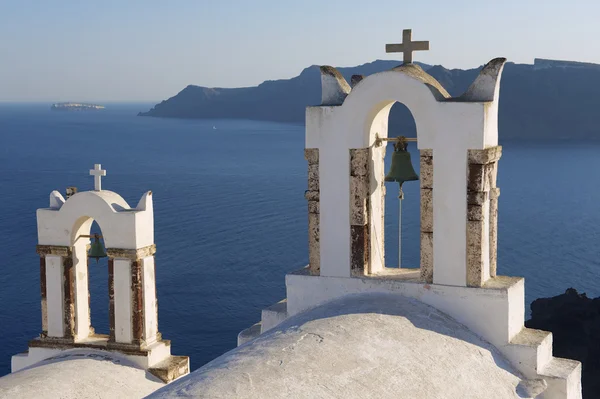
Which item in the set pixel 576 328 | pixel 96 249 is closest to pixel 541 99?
pixel 576 328

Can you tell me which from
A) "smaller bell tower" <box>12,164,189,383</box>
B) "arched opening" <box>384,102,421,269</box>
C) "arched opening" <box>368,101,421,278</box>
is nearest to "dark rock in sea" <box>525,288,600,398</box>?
"arched opening" <box>368,101,421,278</box>

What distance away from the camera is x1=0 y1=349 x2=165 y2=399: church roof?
7898 mm

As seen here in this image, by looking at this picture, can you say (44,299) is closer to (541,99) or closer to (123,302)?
(123,302)

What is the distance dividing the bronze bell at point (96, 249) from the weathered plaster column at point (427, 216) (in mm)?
4138

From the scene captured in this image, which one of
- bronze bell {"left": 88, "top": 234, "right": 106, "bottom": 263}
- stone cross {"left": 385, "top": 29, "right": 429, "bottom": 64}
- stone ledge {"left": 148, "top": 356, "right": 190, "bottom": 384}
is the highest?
stone cross {"left": 385, "top": 29, "right": 429, "bottom": 64}

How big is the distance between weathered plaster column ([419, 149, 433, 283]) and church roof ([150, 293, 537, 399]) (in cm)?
34

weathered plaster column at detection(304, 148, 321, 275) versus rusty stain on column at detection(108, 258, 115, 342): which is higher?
weathered plaster column at detection(304, 148, 321, 275)

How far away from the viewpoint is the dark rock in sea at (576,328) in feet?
87.9

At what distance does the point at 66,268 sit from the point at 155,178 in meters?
60.0

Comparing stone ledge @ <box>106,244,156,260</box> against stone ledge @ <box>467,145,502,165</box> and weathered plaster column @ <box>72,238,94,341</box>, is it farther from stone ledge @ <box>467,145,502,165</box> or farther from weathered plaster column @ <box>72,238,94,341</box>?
stone ledge @ <box>467,145,502,165</box>

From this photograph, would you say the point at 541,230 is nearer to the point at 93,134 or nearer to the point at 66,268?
the point at 66,268

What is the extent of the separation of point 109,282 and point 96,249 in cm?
70

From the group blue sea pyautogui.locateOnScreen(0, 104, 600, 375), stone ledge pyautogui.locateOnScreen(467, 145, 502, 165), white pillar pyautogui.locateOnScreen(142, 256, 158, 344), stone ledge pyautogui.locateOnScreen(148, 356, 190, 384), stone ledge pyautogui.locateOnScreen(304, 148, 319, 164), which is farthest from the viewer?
blue sea pyautogui.locateOnScreen(0, 104, 600, 375)

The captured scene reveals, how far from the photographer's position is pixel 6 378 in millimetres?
8234
